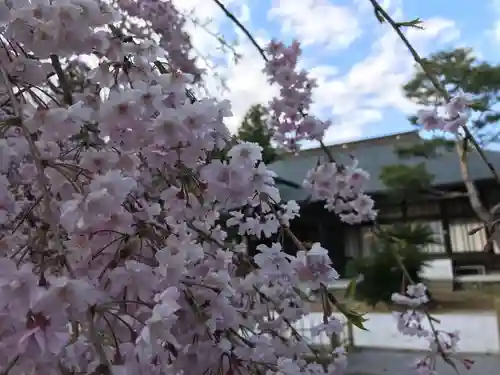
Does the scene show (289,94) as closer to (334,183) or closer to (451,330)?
(334,183)

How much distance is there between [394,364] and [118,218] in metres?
4.00

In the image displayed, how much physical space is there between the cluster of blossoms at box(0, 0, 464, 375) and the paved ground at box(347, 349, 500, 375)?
3.27 m

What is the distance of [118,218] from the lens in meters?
0.55

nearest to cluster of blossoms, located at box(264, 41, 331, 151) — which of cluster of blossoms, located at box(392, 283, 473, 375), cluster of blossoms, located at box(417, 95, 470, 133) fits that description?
cluster of blossoms, located at box(417, 95, 470, 133)

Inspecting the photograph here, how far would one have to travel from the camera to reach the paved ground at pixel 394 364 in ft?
12.0

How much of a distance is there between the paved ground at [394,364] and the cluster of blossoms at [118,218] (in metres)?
3.27

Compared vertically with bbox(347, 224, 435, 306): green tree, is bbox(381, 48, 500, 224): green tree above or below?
above

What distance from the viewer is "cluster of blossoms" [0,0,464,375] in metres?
0.43

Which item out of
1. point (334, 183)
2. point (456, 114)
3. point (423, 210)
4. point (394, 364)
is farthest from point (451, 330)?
point (423, 210)

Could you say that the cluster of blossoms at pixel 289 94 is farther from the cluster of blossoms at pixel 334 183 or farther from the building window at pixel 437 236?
the building window at pixel 437 236

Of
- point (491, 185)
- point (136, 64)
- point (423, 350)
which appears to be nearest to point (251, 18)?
point (136, 64)

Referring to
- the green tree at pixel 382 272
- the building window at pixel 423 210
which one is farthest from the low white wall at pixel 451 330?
the building window at pixel 423 210

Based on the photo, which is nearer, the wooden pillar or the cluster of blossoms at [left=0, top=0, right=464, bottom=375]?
the cluster of blossoms at [left=0, top=0, right=464, bottom=375]

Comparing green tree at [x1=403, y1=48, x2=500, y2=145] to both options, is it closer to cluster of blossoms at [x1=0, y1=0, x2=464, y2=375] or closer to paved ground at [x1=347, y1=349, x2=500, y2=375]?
paved ground at [x1=347, y1=349, x2=500, y2=375]
